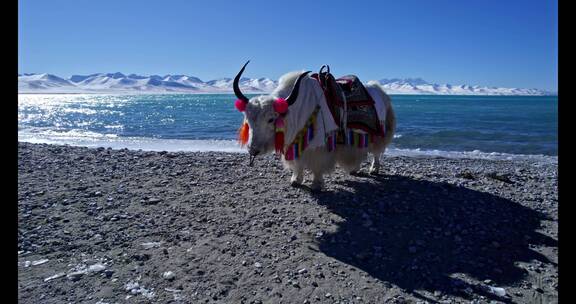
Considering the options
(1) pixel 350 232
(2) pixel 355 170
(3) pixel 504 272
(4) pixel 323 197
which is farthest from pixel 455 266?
(2) pixel 355 170

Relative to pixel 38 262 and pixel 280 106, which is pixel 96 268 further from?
pixel 280 106

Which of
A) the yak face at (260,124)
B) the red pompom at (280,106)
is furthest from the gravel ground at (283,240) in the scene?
the red pompom at (280,106)

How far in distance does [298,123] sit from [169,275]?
1776mm

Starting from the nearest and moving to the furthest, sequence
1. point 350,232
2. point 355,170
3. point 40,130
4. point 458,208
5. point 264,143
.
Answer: point 350,232 → point 264,143 → point 458,208 → point 355,170 → point 40,130

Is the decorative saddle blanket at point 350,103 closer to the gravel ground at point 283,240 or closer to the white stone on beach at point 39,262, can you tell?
the gravel ground at point 283,240

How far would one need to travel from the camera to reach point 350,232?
2891 mm

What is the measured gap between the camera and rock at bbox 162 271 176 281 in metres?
2.24

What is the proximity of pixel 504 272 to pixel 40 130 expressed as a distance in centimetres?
1548

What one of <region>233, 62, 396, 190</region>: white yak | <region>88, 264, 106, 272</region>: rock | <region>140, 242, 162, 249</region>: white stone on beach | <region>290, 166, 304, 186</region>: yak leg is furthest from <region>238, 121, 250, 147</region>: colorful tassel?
<region>88, 264, 106, 272</region>: rock

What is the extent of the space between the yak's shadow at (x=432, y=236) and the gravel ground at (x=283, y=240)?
0.04 ft

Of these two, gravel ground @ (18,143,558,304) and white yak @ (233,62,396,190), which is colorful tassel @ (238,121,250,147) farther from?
gravel ground @ (18,143,558,304)

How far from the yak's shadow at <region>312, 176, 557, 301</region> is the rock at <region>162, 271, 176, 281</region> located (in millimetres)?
997

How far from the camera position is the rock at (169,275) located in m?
2.24
